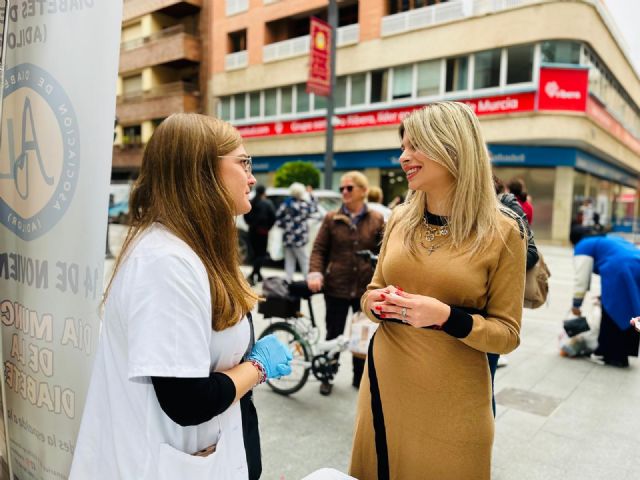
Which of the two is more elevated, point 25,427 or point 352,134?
point 352,134

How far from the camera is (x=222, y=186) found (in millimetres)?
1390

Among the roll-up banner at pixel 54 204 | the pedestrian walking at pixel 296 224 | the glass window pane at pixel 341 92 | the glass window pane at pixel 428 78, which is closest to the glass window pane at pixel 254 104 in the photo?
the glass window pane at pixel 341 92

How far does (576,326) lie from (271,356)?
468 cm

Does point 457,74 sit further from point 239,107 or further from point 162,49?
point 162,49

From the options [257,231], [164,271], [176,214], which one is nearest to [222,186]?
[176,214]

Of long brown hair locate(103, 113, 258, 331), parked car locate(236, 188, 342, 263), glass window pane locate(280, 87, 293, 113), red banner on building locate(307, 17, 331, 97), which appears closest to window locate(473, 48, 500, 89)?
red banner on building locate(307, 17, 331, 97)

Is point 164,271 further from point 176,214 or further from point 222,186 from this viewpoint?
point 222,186

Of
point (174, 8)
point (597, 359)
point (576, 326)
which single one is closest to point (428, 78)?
point (174, 8)

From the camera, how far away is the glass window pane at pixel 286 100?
24750 millimetres

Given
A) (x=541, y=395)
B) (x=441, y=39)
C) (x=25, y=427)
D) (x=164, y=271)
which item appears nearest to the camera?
(x=164, y=271)

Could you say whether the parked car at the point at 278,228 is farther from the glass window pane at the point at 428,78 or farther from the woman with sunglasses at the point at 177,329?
the glass window pane at the point at 428,78

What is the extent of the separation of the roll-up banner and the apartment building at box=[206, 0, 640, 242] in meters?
15.2

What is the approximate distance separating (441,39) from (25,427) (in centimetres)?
2037

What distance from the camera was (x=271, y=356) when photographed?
1.55m
